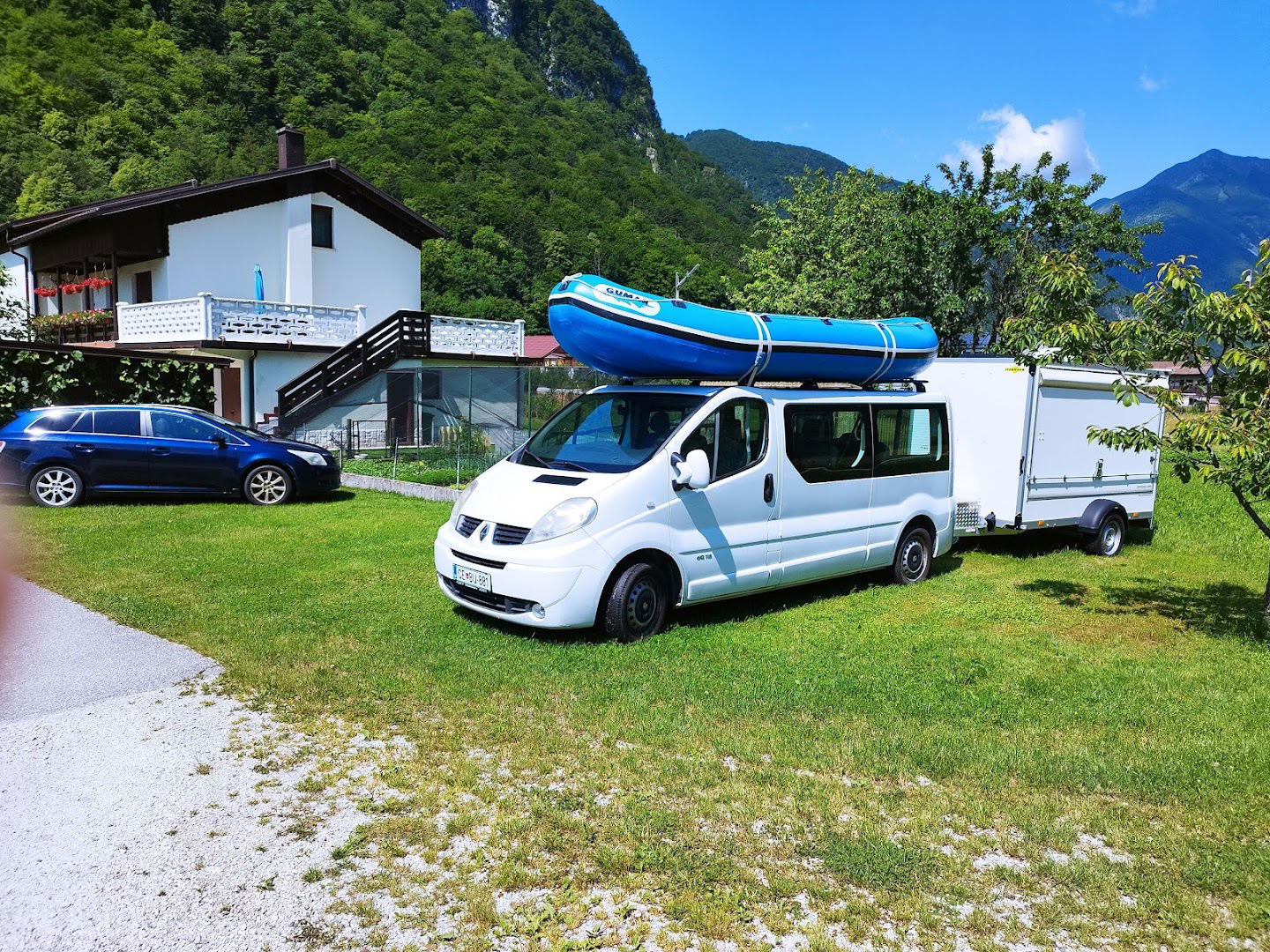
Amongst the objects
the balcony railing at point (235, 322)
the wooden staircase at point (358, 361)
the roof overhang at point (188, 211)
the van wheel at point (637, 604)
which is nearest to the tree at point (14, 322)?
the roof overhang at point (188, 211)

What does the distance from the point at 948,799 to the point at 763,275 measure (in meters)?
36.9

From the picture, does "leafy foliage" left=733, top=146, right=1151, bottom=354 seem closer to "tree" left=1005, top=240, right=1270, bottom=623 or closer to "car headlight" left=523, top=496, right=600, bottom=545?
"tree" left=1005, top=240, right=1270, bottom=623

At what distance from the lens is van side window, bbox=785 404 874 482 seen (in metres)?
7.93

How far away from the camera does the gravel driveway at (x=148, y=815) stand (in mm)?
3145

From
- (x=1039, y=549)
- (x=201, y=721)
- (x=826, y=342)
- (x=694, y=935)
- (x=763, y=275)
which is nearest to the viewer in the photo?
(x=694, y=935)

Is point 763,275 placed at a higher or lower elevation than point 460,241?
lower

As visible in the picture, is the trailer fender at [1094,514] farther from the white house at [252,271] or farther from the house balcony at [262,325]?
the house balcony at [262,325]

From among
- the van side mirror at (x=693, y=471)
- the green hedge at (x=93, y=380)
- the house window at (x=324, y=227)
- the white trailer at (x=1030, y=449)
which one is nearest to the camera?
the van side mirror at (x=693, y=471)

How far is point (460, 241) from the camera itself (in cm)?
7450

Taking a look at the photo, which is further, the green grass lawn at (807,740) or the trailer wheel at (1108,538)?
the trailer wheel at (1108,538)

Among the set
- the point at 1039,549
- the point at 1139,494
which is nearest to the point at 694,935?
the point at 1039,549

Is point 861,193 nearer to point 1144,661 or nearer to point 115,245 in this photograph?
point 115,245

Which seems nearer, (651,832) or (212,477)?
(651,832)

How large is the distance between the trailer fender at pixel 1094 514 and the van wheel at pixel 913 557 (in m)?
3.41
